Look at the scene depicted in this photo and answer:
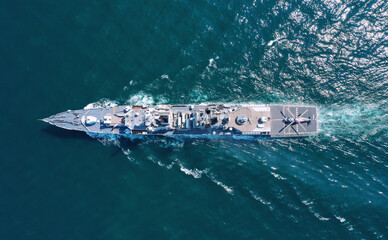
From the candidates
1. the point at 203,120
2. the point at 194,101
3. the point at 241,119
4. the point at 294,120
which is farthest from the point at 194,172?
the point at 294,120

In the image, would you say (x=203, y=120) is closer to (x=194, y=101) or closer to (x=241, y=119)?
→ (x=194, y=101)

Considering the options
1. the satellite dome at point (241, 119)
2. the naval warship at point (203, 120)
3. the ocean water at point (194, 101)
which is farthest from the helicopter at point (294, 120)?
the satellite dome at point (241, 119)

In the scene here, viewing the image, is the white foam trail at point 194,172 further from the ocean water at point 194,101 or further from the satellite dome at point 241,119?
the satellite dome at point 241,119

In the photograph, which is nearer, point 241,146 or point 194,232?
point 194,232

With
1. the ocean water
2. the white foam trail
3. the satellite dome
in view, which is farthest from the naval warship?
the white foam trail

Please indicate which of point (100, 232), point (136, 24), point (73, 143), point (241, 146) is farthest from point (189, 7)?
point (100, 232)

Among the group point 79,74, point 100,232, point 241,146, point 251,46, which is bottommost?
point 100,232

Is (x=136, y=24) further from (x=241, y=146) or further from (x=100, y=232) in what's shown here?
(x=100, y=232)
